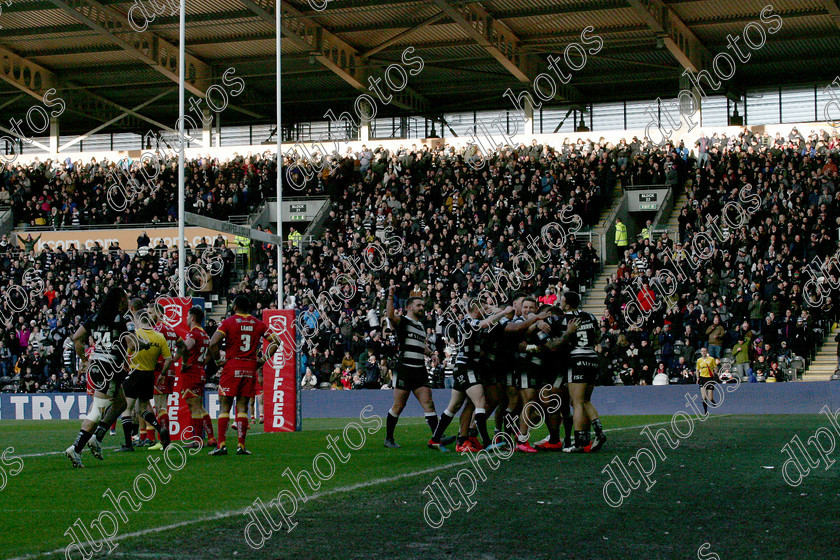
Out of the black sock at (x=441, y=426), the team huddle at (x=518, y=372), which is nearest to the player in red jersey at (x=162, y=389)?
the team huddle at (x=518, y=372)

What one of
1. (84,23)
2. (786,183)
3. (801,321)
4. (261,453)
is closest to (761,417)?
(801,321)

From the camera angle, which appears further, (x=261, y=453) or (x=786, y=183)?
(x=786, y=183)

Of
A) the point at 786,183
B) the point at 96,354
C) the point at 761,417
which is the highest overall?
the point at 786,183

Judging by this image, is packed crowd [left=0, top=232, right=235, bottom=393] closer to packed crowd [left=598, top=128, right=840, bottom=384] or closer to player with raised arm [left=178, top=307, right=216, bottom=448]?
packed crowd [left=598, top=128, right=840, bottom=384]

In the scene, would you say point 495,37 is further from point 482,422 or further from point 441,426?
point 482,422

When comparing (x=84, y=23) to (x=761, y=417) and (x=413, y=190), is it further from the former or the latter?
(x=761, y=417)

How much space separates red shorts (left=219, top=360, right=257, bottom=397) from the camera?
12.7m

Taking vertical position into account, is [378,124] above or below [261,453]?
above

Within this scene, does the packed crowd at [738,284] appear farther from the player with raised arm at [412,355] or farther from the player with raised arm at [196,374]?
the player with raised arm at [196,374]

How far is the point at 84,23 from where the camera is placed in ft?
119

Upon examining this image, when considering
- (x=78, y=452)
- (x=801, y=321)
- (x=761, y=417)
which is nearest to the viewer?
(x=78, y=452)

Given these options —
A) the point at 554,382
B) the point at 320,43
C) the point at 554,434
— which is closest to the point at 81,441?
the point at 554,382

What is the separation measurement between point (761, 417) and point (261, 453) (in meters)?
12.0

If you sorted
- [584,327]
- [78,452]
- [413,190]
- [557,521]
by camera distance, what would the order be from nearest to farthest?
[557,521], [78,452], [584,327], [413,190]
